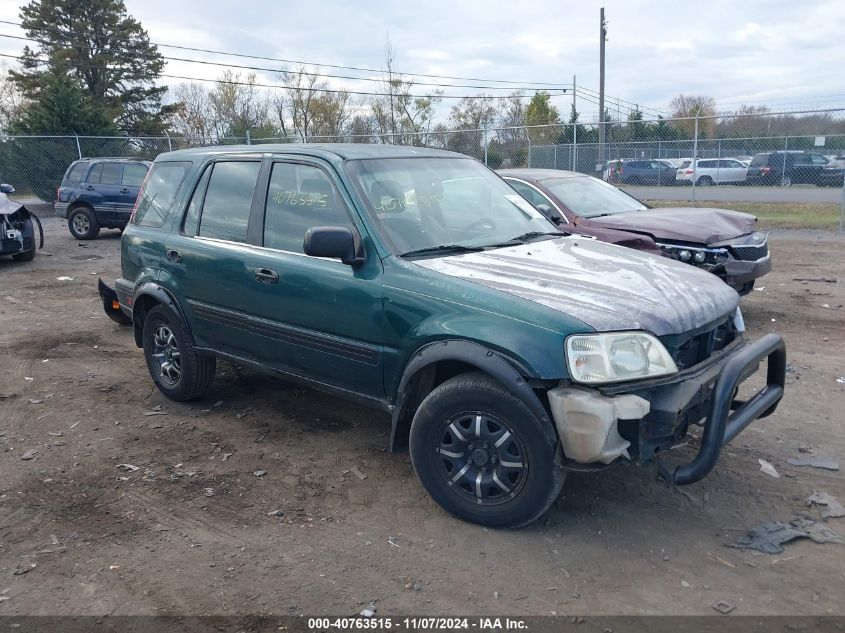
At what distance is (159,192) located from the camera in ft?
17.9

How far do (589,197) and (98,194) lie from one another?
11.8 metres

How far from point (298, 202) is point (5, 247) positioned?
971 cm

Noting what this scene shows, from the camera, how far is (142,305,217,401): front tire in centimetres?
518

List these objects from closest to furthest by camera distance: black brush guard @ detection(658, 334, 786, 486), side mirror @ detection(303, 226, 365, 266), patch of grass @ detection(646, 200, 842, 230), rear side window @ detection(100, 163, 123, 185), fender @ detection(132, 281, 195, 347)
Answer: black brush guard @ detection(658, 334, 786, 486) < side mirror @ detection(303, 226, 365, 266) < fender @ detection(132, 281, 195, 347) < patch of grass @ detection(646, 200, 842, 230) < rear side window @ detection(100, 163, 123, 185)

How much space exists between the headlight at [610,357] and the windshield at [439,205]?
1195 mm

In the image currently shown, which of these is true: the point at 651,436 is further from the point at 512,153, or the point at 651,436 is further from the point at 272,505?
the point at 512,153

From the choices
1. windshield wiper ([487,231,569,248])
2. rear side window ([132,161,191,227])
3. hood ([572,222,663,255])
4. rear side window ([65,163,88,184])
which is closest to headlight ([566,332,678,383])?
windshield wiper ([487,231,569,248])

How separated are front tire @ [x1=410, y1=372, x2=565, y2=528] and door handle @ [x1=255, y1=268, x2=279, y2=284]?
135 centimetres

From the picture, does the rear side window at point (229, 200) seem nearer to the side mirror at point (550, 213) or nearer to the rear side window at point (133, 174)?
the side mirror at point (550, 213)

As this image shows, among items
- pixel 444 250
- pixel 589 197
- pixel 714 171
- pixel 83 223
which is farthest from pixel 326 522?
pixel 714 171

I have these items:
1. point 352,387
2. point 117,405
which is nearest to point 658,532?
point 352,387

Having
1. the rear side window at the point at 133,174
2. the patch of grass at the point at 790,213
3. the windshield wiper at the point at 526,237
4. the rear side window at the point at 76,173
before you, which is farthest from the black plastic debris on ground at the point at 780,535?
the rear side window at the point at 76,173

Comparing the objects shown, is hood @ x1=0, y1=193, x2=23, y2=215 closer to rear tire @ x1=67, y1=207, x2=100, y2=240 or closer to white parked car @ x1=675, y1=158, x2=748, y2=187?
rear tire @ x1=67, y1=207, x2=100, y2=240

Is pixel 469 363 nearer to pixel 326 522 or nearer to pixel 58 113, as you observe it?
pixel 326 522
